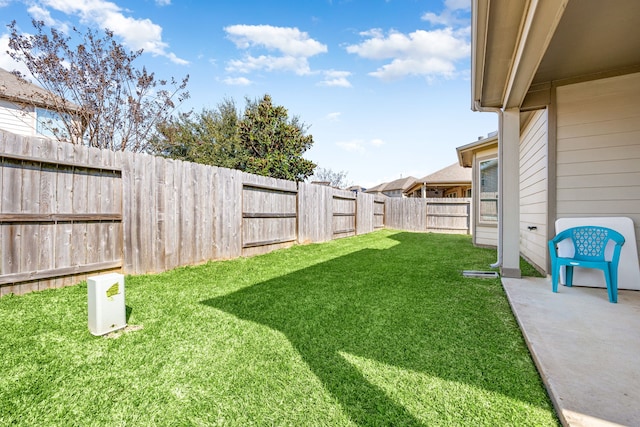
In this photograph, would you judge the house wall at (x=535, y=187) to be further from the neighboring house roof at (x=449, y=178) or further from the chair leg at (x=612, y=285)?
the neighboring house roof at (x=449, y=178)

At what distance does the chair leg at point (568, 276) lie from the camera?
11.3 ft

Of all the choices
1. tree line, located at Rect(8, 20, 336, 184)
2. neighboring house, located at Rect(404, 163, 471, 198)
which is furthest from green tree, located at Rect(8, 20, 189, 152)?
neighboring house, located at Rect(404, 163, 471, 198)

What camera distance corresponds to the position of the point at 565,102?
3705mm

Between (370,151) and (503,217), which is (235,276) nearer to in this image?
(503,217)

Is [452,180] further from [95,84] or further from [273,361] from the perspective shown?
[273,361]

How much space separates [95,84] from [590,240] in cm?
1147

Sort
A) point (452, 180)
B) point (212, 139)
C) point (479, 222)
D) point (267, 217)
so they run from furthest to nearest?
point (212, 139)
point (452, 180)
point (479, 222)
point (267, 217)

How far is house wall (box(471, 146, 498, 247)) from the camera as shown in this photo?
23.1ft

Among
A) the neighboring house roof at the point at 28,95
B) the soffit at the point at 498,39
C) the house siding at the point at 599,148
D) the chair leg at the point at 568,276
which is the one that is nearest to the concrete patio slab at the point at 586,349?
the chair leg at the point at 568,276

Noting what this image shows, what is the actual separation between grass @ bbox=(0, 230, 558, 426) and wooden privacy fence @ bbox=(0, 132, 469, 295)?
41 centimetres

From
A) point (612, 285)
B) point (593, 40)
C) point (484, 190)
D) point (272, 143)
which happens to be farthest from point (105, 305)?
point (272, 143)

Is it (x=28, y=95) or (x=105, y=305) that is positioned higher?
(x=28, y=95)

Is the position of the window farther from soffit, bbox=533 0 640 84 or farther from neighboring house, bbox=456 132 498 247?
soffit, bbox=533 0 640 84

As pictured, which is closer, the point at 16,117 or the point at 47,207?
the point at 47,207
